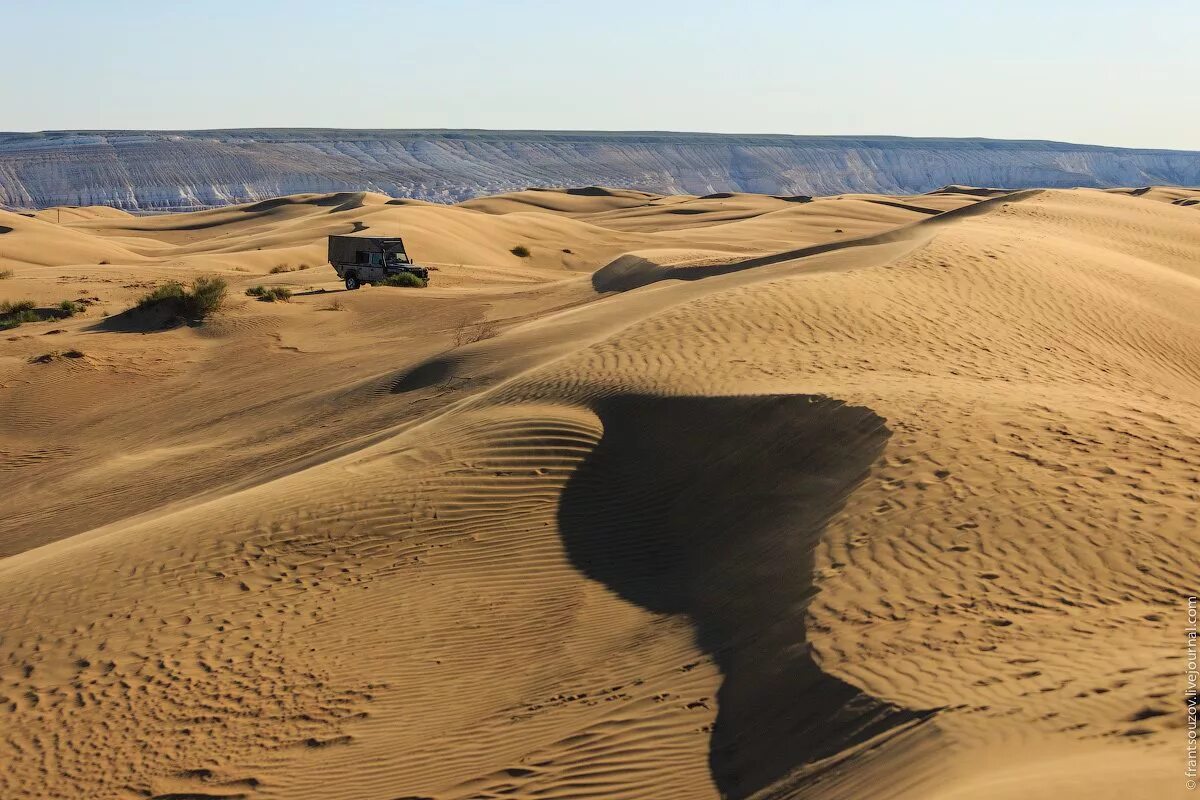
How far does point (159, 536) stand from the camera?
10.9 metres

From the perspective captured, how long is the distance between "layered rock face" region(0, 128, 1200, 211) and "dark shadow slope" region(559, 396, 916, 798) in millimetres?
116689

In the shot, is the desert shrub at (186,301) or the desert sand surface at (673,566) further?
the desert shrub at (186,301)

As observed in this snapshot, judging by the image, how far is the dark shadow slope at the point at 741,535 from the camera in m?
6.25

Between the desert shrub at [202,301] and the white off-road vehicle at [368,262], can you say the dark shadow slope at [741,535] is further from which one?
the white off-road vehicle at [368,262]

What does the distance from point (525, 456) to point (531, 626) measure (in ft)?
10.3

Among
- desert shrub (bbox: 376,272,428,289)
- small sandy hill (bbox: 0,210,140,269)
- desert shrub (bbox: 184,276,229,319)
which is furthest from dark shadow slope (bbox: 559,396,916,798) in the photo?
small sandy hill (bbox: 0,210,140,269)

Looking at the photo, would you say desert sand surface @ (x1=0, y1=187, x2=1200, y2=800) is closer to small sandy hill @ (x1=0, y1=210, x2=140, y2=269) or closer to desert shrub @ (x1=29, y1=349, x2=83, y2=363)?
desert shrub @ (x1=29, y1=349, x2=83, y2=363)

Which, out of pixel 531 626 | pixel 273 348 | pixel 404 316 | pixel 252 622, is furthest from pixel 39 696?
pixel 404 316

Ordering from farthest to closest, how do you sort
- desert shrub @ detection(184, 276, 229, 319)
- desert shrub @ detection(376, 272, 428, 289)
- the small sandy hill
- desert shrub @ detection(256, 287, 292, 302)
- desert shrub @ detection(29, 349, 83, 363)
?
1. the small sandy hill
2. desert shrub @ detection(376, 272, 428, 289)
3. desert shrub @ detection(256, 287, 292, 302)
4. desert shrub @ detection(184, 276, 229, 319)
5. desert shrub @ detection(29, 349, 83, 363)

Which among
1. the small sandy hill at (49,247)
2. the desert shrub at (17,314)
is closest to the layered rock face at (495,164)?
the small sandy hill at (49,247)

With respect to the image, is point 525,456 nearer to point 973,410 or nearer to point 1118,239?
point 973,410

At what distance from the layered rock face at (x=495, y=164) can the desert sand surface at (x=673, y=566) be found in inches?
4463

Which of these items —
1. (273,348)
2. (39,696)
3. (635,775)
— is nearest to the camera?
(635,775)

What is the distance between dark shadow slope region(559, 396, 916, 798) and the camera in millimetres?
6250
